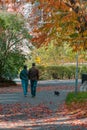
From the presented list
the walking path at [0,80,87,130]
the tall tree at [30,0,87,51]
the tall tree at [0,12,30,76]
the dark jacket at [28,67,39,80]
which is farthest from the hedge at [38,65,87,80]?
the tall tree at [30,0,87,51]

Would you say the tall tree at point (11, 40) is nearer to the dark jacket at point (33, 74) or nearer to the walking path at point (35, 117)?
the dark jacket at point (33, 74)

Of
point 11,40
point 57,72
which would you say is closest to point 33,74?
point 11,40

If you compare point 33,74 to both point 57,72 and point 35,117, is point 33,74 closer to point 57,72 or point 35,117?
point 35,117

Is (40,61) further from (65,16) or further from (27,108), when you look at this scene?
(65,16)

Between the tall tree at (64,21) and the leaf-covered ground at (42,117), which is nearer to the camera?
the leaf-covered ground at (42,117)

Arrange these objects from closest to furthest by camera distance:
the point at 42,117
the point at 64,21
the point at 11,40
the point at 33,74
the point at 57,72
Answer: the point at 64,21 < the point at 42,117 < the point at 33,74 < the point at 11,40 < the point at 57,72

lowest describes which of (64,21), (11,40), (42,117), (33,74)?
(11,40)

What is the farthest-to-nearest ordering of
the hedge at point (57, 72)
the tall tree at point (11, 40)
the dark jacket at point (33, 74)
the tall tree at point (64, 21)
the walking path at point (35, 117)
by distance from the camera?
the hedge at point (57, 72), the tall tree at point (11, 40), the dark jacket at point (33, 74), the tall tree at point (64, 21), the walking path at point (35, 117)

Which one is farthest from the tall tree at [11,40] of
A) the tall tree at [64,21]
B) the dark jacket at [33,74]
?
the tall tree at [64,21]

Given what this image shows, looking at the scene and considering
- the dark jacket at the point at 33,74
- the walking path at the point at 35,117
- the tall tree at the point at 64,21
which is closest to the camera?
the walking path at the point at 35,117

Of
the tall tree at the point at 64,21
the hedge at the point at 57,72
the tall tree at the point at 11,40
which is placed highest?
the tall tree at the point at 64,21

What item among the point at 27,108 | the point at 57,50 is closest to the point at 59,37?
the point at 27,108

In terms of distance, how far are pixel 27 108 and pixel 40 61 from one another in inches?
1393

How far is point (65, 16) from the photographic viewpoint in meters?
15.3
